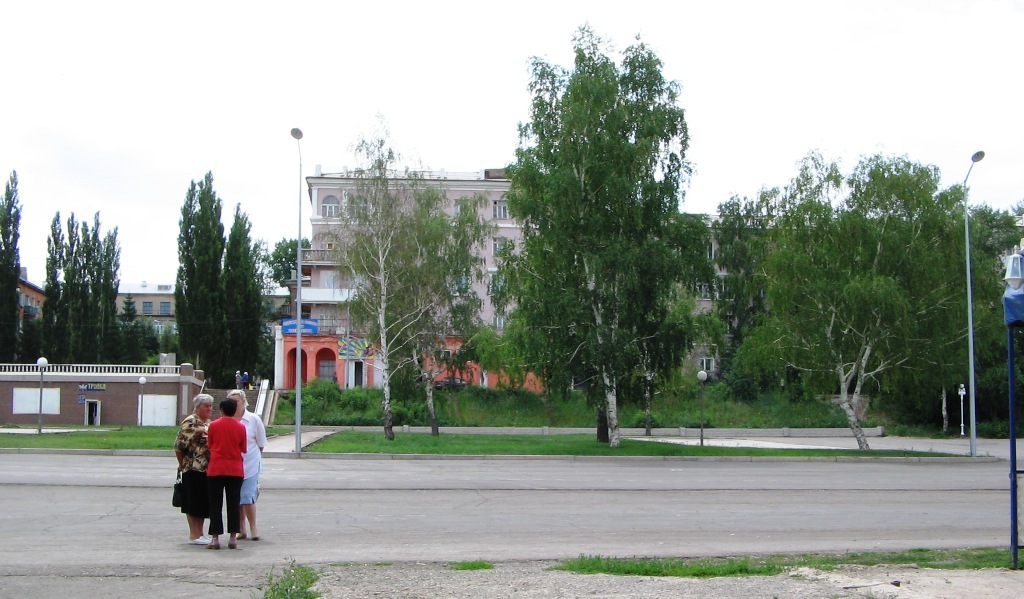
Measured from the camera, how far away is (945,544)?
38.0 feet

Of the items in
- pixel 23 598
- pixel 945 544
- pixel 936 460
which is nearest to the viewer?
pixel 23 598

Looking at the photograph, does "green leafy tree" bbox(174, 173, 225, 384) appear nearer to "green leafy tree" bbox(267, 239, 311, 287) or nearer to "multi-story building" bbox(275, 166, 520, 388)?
"multi-story building" bbox(275, 166, 520, 388)

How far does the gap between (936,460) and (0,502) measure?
28.1 metres

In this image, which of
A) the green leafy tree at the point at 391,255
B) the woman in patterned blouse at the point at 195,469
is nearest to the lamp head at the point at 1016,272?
the woman in patterned blouse at the point at 195,469

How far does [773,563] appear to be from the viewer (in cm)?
933

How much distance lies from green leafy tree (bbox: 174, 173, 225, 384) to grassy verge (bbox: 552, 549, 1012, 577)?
57222 millimetres


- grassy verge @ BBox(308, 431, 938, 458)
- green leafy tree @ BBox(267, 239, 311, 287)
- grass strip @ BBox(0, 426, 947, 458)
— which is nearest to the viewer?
grass strip @ BBox(0, 426, 947, 458)

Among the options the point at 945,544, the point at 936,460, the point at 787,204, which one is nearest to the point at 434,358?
the point at 787,204

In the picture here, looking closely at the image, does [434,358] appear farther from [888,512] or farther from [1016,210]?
[1016,210]

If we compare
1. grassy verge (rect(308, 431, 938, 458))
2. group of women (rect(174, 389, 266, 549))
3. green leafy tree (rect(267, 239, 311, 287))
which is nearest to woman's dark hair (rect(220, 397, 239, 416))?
group of women (rect(174, 389, 266, 549))

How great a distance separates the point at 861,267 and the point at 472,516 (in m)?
24.9

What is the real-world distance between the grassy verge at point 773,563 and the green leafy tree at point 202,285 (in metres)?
57.2

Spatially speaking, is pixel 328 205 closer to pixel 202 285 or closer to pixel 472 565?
pixel 202 285

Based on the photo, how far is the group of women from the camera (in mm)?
10422
